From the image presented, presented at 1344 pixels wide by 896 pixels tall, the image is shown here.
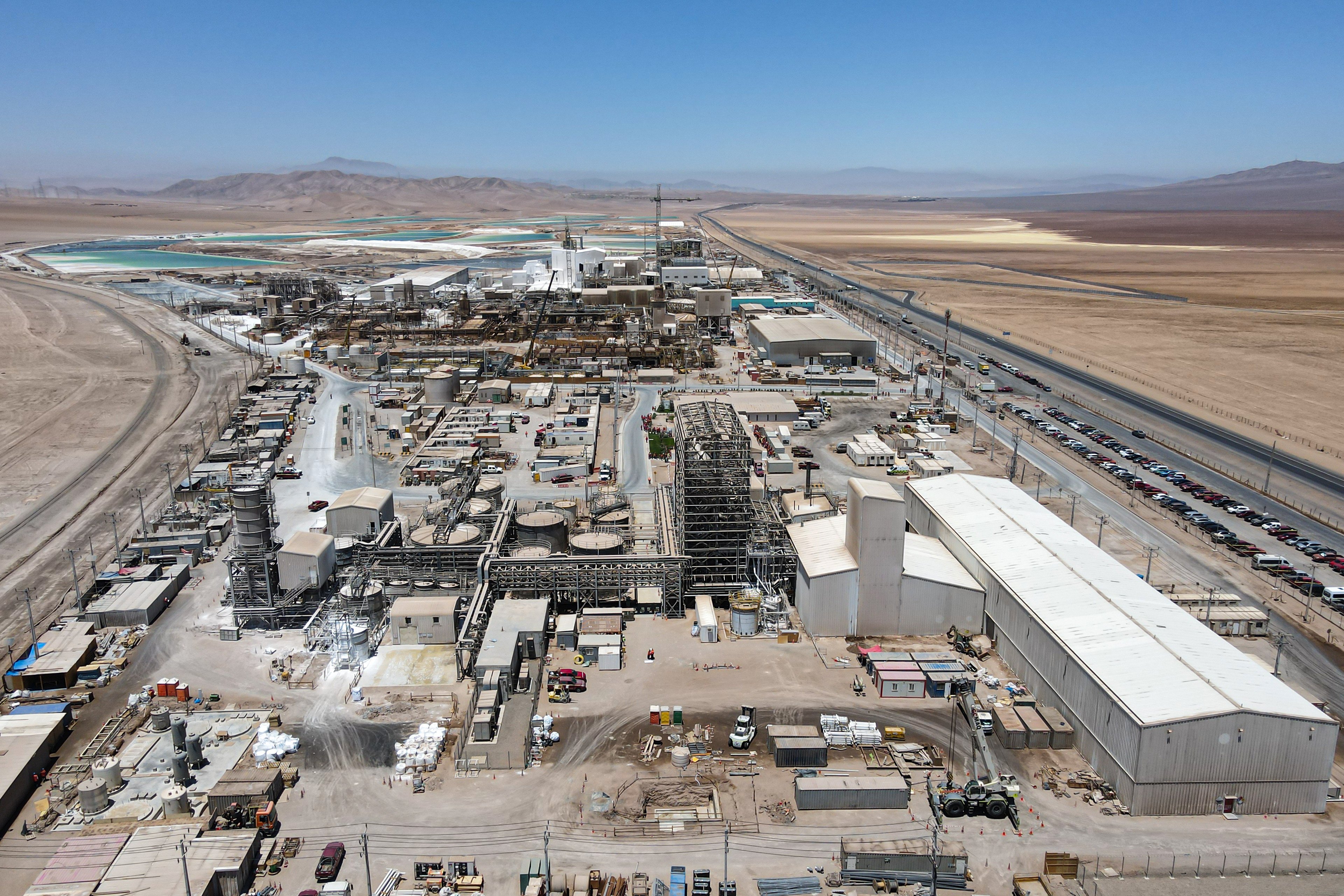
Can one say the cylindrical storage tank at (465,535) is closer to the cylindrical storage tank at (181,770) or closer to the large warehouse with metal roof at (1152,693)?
the cylindrical storage tank at (181,770)

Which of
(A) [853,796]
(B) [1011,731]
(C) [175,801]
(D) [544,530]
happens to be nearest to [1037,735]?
(B) [1011,731]

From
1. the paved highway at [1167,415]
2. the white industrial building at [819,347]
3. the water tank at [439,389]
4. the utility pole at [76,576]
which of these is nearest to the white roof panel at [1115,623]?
the paved highway at [1167,415]

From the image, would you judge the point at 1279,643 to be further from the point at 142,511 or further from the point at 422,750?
the point at 142,511

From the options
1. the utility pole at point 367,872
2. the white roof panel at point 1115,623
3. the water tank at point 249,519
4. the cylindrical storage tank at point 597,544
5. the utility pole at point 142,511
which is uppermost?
the water tank at point 249,519

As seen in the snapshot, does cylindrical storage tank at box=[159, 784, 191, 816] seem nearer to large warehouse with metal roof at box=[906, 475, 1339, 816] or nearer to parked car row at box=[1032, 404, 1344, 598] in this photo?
large warehouse with metal roof at box=[906, 475, 1339, 816]

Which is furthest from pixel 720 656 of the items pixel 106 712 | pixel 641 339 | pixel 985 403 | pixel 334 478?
pixel 641 339

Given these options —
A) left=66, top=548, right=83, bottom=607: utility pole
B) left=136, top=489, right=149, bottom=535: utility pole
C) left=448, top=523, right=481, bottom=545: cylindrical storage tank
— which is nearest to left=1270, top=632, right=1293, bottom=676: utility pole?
left=448, top=523, right=481, bottom=545: cylindrical storage tank

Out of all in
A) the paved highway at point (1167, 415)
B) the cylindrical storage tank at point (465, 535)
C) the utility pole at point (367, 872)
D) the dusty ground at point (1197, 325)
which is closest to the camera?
the utility pole at point (367, 872)
